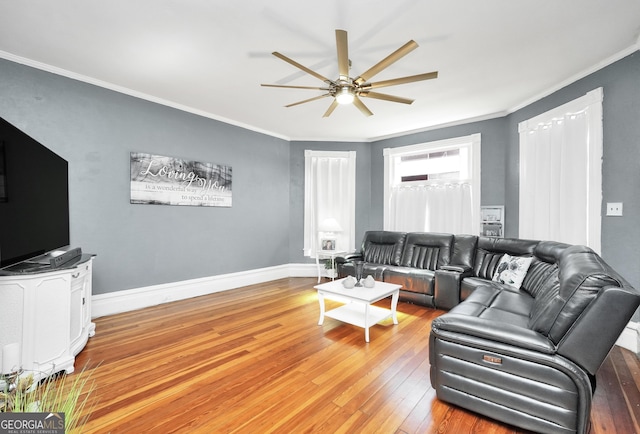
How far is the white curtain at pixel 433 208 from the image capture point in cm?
476

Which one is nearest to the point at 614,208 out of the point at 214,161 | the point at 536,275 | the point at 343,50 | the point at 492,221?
the point at 536,275

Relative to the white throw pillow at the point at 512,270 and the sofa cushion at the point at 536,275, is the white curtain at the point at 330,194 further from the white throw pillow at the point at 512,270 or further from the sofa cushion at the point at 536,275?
the sofa cushion at the point at 536,275

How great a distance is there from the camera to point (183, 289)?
4.14 metres

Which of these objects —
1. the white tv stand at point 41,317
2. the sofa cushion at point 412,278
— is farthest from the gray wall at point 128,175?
the sofa cushion at point 412,278

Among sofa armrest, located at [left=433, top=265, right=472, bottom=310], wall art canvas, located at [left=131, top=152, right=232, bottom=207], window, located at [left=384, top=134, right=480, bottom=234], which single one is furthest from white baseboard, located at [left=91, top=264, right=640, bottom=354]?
window, located at [left=384, top=134, right=480, bottom=234]

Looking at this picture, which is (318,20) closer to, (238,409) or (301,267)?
(238,409)

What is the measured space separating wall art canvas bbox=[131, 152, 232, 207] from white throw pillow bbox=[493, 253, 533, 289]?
4095mm

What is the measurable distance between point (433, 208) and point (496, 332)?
3.62m

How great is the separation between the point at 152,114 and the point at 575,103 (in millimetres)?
5256

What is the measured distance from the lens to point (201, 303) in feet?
13.0

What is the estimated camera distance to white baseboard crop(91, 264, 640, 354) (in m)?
2.72

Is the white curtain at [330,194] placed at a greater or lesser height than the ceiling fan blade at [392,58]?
lesser

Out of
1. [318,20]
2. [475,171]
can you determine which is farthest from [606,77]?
[318,20]

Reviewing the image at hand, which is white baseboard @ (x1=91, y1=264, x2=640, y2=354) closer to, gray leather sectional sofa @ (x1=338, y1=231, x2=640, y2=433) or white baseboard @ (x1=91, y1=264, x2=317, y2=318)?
white baseboard @ (x1=91, y1=264, x2=317, y2=318)
